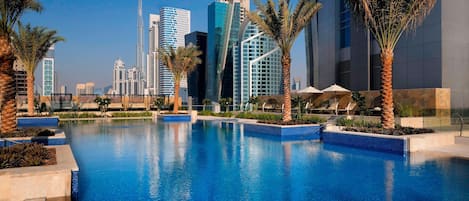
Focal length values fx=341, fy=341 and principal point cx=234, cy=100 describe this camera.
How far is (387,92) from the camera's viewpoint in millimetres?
13445

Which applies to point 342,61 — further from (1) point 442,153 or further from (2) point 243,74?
(2) point 243,74

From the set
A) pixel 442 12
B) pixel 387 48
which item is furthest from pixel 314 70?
pixel 387 48

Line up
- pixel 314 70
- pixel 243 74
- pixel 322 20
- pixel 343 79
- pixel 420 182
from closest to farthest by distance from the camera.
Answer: pixel 420 182 → pixel 343 79 → pixel 322 20 → pixel 314 70 → pixel 243 74

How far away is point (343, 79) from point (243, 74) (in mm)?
30661

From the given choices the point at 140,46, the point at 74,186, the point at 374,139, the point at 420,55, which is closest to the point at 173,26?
the point at 140,46

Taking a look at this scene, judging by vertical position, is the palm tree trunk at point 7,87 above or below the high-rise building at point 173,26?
below

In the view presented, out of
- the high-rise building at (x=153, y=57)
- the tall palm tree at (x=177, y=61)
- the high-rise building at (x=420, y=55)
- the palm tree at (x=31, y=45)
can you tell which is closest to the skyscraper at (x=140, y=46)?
the high-rise building at (x=153, y=57)

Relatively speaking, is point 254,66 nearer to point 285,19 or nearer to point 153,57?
point 285,19

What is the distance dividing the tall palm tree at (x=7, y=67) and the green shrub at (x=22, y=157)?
4.76 meters

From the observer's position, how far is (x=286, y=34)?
17.3 meters

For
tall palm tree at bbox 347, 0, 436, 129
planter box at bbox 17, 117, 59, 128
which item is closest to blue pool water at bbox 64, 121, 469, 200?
tall palm tree at bbox 347, 0, 436, 129

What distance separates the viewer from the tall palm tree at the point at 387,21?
507 inches

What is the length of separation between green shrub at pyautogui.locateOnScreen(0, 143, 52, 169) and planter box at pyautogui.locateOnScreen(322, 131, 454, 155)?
10076 millimetres

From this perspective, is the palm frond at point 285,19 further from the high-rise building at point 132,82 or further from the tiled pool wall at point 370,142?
the high-rise building at point 132,82
